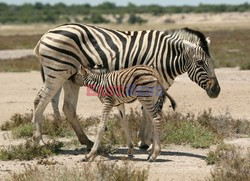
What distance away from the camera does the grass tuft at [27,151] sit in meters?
9.91

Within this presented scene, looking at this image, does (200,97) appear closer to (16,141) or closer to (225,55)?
(16,141)

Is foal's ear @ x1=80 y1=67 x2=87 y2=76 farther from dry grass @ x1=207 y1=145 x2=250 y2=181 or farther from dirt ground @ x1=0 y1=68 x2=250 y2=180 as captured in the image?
dry grass @ x1=207 y1=145 x2=250 y2=181

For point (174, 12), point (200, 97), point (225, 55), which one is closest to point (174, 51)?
point (200, 97)

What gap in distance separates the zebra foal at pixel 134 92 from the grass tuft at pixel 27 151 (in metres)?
0.97

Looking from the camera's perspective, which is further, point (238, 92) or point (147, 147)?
point (238, 92)

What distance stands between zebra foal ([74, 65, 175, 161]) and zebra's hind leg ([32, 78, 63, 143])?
951mm

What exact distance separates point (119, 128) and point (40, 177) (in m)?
4.53

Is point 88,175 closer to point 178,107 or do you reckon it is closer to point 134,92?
point 134,92

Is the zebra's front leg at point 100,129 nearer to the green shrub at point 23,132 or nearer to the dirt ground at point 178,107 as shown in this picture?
the dirt ground at point 178,107

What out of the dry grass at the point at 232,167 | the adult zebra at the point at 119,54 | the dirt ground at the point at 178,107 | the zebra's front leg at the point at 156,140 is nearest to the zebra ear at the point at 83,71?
the adult zebra at the point at 119,54

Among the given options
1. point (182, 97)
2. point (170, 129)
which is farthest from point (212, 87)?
point (182, 97)

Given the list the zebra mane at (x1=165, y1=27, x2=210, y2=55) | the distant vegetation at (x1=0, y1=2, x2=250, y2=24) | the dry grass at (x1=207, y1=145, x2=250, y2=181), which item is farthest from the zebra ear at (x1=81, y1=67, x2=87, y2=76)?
the distant vegetation at (x1=0, y1=2, x2=250, y2=24)

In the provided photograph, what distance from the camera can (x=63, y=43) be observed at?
10.6 metres

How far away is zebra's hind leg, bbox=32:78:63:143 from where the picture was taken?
10.6 meters
